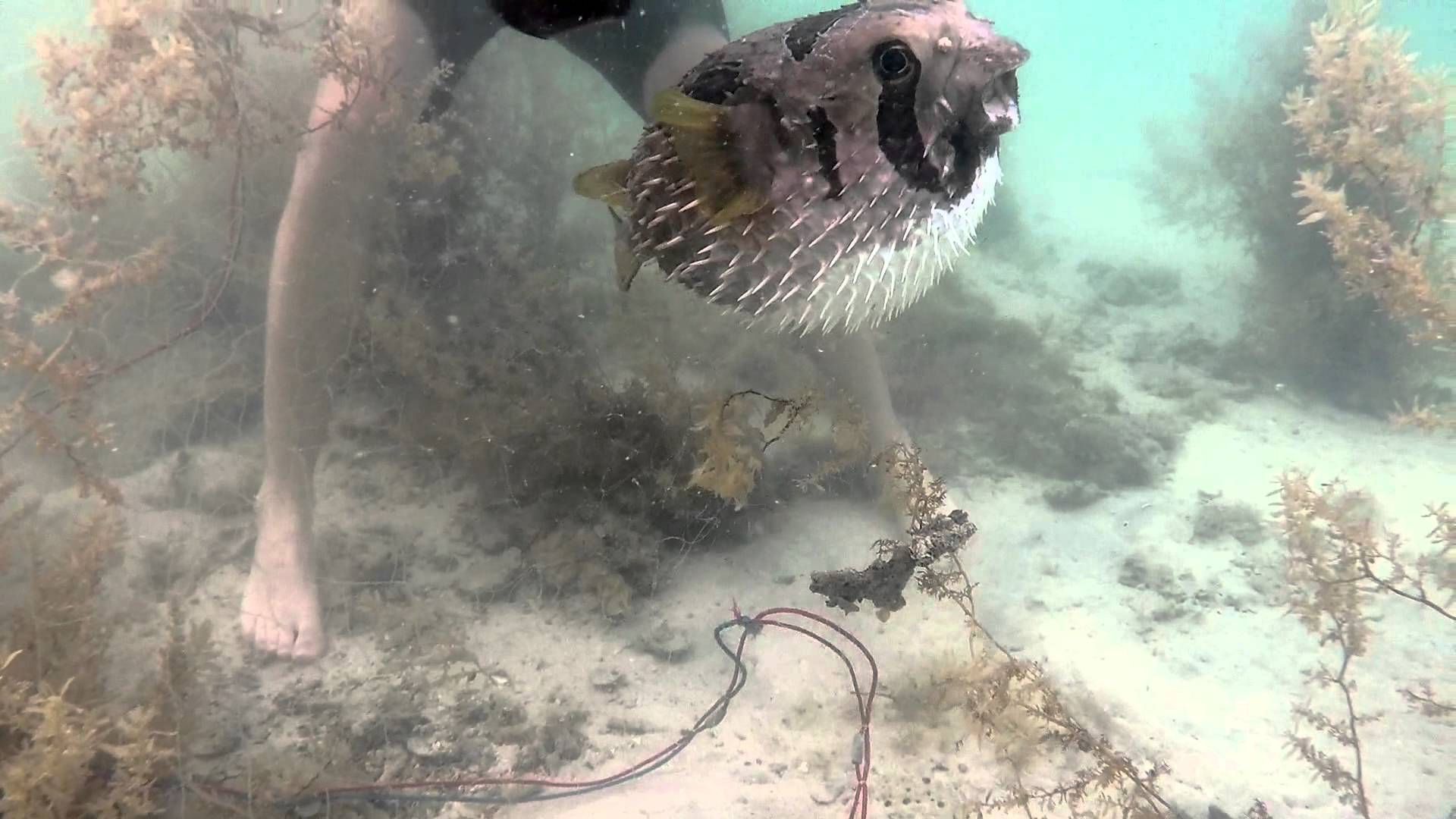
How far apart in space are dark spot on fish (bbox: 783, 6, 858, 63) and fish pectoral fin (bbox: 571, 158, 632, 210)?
0.47 metres

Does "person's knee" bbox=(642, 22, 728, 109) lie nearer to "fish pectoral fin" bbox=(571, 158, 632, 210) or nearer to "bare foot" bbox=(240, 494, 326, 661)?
"fish pectoral fin" bbox=(571, 158, 632, 210)

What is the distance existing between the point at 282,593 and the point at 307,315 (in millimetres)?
1033

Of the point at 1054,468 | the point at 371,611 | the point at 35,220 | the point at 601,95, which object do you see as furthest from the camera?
the point at 601,95

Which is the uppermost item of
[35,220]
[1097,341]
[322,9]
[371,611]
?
[322,9]

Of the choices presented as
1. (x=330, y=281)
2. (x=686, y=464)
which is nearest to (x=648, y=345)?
(x=686, y=464)

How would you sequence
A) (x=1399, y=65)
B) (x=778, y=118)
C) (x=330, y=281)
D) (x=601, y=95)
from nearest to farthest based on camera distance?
(x=778, y=118) < (x=330, y=281) < (x=1399, y=65) < (x=601, y=95)

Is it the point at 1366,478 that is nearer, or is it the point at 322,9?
the point at 322,9

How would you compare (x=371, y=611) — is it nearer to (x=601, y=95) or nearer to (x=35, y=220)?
(x=35, y=220)

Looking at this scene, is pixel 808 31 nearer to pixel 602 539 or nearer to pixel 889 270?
pixel 889 270

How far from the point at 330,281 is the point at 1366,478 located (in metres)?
5.74

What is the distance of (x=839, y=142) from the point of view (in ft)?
4.01

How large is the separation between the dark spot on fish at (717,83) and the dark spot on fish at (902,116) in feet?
0.85

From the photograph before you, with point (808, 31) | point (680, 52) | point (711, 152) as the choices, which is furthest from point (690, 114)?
point (680, 52)

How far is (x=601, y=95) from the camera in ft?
18.4
